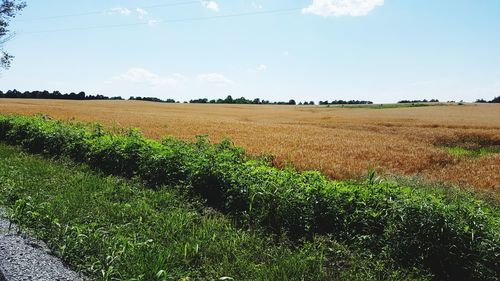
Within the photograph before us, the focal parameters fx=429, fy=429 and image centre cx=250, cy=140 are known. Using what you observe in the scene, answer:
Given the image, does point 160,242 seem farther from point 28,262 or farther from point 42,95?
point 42,95

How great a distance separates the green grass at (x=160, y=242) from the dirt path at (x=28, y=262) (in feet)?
0.59

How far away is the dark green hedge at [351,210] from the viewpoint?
556 centimetres

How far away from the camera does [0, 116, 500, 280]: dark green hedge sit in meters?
5.56

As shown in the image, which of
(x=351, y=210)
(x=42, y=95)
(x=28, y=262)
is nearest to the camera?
(x=28, y=262)

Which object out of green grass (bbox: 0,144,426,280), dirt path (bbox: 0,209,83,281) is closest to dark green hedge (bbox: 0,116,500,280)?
green grass (bbox: 0,144,426,280)

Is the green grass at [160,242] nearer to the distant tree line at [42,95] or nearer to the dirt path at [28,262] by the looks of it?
the dirt path at [28,262]

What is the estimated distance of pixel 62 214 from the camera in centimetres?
716

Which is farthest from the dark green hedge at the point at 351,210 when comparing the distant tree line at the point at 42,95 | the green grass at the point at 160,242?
the distant tree line at the point at 42,95

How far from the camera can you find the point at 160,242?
630cm

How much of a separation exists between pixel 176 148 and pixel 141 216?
12.5 feet

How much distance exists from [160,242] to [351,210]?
3.00 m

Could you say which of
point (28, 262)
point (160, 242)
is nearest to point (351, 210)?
point (160, 242)

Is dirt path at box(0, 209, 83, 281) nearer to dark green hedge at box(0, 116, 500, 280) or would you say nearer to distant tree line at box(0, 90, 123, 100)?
dark green hedge at box(0, 116, 500, 280)

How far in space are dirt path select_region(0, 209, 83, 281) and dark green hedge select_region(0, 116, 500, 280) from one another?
3.19 metres
